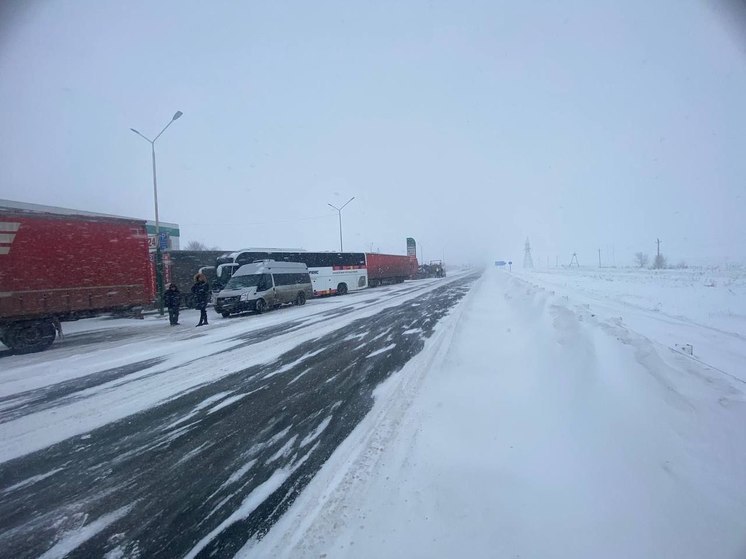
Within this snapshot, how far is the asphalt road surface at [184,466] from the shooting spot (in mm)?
2721

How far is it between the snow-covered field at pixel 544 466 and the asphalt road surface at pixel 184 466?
39cm

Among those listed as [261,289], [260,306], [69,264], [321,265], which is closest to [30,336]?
[69,264]

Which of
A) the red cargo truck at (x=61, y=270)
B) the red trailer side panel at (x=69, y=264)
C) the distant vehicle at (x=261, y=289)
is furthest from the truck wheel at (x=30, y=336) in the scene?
the distant vehicle at (x=261, y=289)

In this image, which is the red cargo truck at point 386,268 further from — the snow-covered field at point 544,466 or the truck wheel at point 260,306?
the snow-covered field at point 544,466

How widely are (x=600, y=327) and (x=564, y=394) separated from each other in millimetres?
4108

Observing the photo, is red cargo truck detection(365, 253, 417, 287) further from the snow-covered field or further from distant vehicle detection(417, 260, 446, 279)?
the snow-covered field

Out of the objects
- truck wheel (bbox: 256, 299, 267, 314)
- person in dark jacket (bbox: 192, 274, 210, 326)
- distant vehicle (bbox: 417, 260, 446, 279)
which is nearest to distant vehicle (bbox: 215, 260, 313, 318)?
truck wheel (bbox: 256, 299, 267, 314)

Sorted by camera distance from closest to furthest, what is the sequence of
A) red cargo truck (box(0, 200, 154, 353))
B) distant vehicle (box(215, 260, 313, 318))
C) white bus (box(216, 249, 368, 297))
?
red cargo truck (box(0, 200, 154, 353))
distant vehicle (box(215, 260, 313, 318))
white bus (box(216, 249, 368, 297))

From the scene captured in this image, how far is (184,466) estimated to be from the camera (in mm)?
3654

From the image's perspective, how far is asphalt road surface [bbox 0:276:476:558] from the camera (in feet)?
8.93

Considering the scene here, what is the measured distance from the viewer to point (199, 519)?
2852mm

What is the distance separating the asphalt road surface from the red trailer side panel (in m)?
5.67

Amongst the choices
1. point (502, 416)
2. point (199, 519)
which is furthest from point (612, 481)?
point (199, 519)

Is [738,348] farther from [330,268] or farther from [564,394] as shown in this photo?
[330,268]
